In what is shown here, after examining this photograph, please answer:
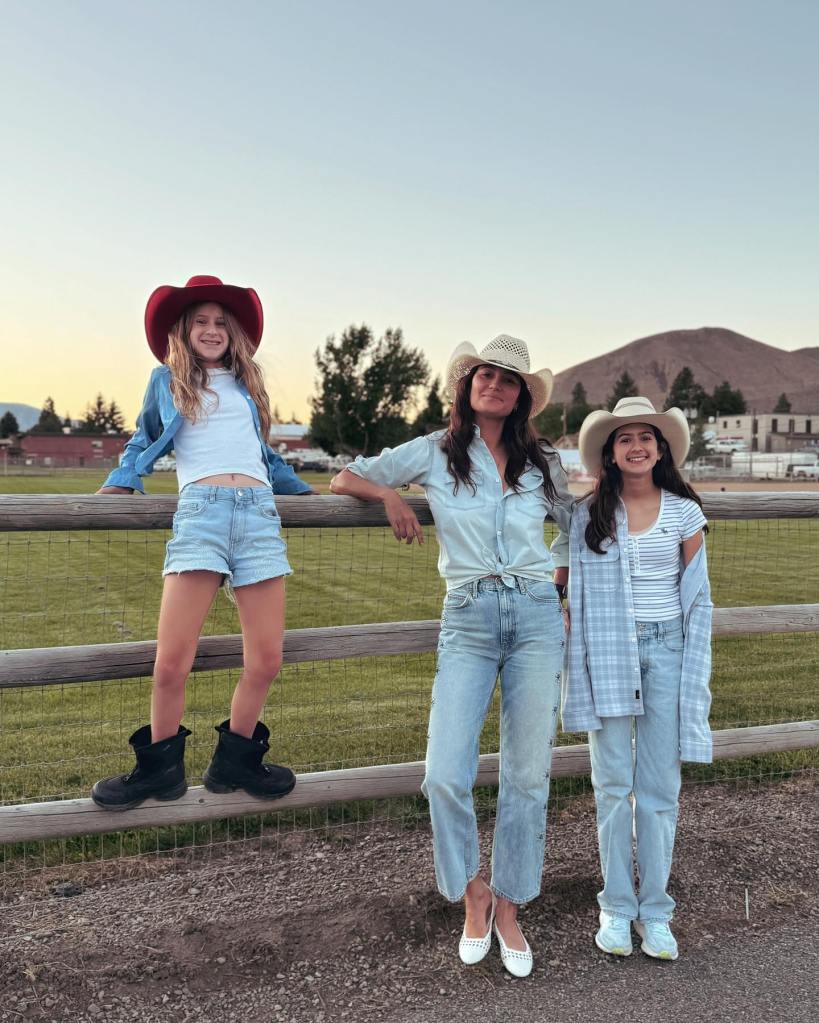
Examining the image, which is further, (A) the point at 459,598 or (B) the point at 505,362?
(B) the point at 505,362

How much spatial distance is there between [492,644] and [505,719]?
29 cm

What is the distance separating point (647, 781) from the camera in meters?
2.92

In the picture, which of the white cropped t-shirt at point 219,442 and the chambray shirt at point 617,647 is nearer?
the white cropped t-shirt at point 219,442

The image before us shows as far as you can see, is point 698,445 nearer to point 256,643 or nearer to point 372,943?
point 372,943

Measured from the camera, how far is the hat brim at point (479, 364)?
2979mm

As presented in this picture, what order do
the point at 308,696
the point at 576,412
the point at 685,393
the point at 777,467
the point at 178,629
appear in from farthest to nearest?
the point at 576,412, the point at 685,393, the point at 777,467, the point at 308,696, the point at 178,629

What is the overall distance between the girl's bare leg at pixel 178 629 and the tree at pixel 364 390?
85.2m

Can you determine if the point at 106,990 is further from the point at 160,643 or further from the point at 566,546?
the point at 566,546

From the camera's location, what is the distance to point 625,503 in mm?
3049

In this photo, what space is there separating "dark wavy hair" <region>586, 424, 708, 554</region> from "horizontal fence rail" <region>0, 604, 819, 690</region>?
2.57 ft

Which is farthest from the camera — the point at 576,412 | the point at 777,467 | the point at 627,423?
the point at 576,412

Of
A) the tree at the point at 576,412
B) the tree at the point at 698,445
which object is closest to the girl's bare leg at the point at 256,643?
the tree at the point at 698,445

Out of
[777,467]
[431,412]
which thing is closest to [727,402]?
[777,467]

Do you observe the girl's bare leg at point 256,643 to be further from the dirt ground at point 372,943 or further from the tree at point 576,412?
the tree at point 576,412
